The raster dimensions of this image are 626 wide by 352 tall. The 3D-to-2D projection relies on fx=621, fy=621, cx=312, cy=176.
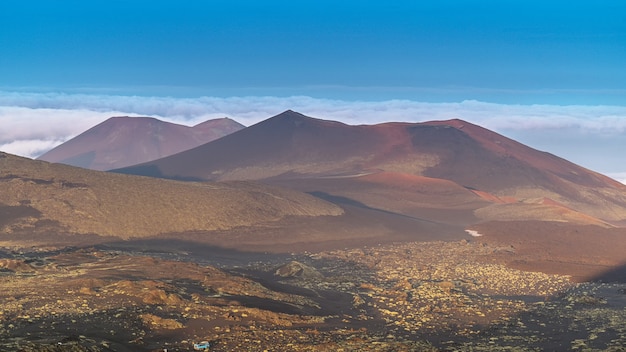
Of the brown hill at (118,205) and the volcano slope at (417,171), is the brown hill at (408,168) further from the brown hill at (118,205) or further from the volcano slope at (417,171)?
the brown hill at (118,205)

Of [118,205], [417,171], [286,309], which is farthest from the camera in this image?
[417,171]

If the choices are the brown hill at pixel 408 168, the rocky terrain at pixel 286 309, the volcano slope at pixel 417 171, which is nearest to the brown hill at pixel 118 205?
the rocky terrain at pixel 286 309

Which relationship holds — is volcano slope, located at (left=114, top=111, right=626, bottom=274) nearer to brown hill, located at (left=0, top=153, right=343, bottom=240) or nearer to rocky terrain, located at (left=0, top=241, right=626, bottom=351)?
brown hill, located at (left=0, top=153, right=343, bottom=240)

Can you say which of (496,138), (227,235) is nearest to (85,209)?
(227,235)

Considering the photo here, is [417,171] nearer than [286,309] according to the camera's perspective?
No

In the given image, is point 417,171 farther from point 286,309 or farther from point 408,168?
point 286,309

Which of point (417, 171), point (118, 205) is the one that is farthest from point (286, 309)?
point (417, 171)

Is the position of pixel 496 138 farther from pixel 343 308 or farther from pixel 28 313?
pixel 28 313
